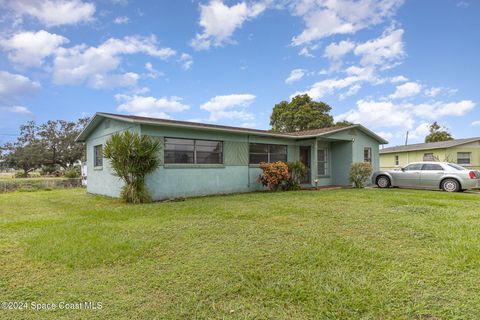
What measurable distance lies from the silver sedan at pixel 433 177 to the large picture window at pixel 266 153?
5.53 metres

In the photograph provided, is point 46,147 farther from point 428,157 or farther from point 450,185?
point 428,157

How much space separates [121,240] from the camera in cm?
445

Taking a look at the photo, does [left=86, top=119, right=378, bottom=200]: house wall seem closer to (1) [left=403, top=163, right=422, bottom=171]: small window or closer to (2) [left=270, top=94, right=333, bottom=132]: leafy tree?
(1) [left=403, top=163, right=422, bottom=171]: small window

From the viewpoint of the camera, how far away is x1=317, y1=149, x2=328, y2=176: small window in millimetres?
15484

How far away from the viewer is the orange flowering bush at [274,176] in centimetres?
1195

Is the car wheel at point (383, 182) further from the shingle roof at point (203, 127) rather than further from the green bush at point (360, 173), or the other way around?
the shingle roof at point (203, 127)

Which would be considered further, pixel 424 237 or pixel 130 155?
pixel 130 155

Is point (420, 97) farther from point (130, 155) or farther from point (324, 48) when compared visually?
point (130, 155)

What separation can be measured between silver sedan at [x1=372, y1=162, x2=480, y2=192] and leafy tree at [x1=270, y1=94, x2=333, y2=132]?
16.7m

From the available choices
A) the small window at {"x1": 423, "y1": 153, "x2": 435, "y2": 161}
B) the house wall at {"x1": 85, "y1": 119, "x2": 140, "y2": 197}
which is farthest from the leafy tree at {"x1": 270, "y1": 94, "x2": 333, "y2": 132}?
the house wall at {"x1": 85, "y1": 119, "x2": 140, "y2": 197}

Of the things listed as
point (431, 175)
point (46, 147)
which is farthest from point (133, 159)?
point (46, 147)

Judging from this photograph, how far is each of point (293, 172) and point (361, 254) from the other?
9.12 meters

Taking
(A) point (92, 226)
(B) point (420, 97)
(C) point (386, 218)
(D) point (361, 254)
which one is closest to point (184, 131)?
(A) point (92, 226)

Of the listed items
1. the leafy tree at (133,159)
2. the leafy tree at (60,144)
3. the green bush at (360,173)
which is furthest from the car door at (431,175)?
the leafy tree at (60,144)
